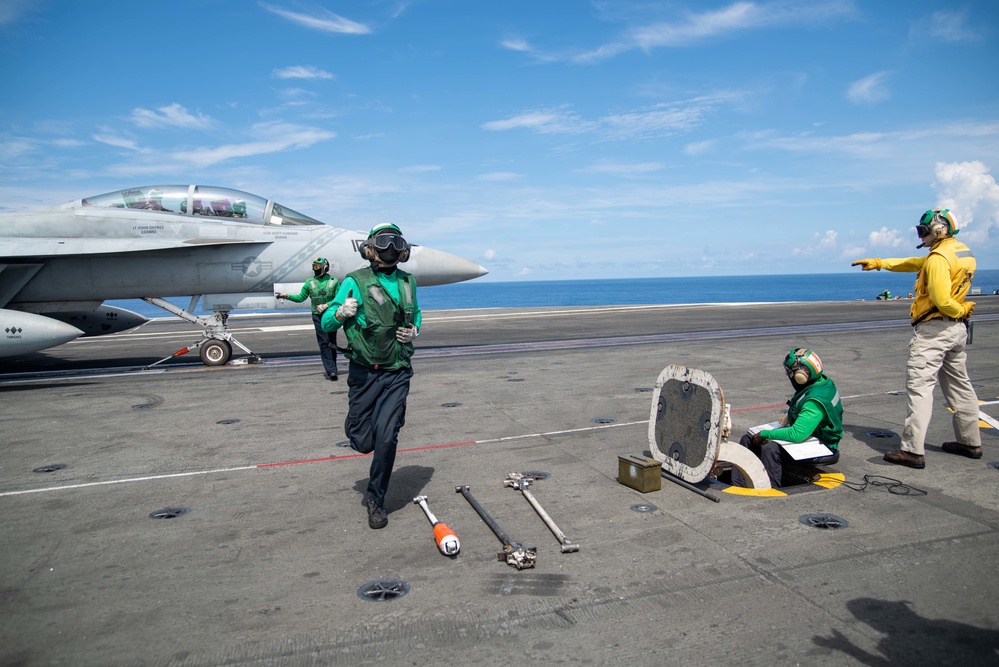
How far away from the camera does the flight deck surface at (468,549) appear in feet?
10.6

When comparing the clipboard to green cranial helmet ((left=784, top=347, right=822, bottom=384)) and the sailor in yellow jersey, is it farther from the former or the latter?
the sailor in yellow jersey

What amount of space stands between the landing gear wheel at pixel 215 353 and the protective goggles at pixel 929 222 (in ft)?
41.6

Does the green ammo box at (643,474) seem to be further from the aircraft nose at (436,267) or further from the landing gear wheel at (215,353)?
the landing gear wheel at (215,353)

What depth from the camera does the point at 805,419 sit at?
5469 millimetres

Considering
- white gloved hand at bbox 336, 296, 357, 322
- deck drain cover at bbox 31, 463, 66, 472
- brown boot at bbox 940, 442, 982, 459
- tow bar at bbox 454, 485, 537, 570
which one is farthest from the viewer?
deck drain cover at bbox 31, 463, 66, 472

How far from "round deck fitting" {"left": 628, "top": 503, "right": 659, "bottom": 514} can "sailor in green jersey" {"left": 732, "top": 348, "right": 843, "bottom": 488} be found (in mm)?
1021

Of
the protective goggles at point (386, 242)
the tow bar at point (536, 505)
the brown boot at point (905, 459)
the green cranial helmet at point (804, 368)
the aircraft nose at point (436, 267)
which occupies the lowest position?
the tow bar at point (536, 505)

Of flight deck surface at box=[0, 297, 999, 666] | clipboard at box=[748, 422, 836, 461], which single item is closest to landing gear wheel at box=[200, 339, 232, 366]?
flight deck surface at box=[0, 297, 999, 666]

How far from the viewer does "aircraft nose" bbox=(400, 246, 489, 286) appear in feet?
47.5

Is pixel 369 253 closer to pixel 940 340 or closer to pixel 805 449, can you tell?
pixel 805 449

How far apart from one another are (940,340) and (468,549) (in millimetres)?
4682

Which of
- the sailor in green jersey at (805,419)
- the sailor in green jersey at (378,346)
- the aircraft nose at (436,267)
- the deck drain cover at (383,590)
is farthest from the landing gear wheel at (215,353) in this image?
the sailor in green jersey at (805,419)

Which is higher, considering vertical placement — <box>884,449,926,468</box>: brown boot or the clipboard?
the clipboard

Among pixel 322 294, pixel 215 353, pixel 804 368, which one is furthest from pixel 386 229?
pixel 215 353
